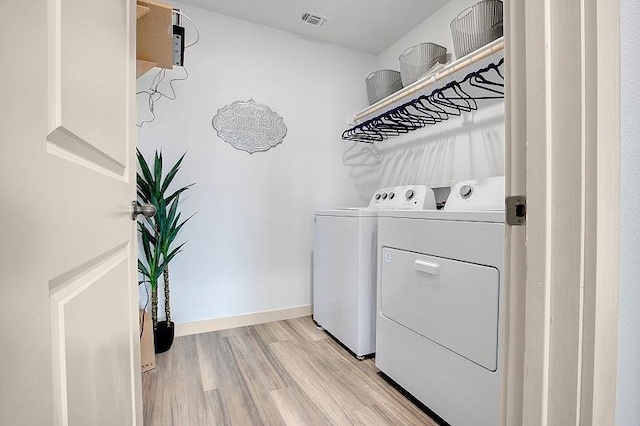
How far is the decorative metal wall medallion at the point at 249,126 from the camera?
2293 millimetres

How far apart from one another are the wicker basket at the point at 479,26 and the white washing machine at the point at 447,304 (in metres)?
0.74

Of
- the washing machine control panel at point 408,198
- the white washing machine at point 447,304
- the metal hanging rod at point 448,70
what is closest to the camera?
the white washing machine at point 447,304

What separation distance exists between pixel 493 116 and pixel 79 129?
80.5 inches

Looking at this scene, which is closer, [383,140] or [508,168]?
[508,168]

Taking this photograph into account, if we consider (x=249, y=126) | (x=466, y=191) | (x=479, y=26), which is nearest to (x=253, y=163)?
(x=249, y=126)

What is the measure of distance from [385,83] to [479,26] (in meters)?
0.88

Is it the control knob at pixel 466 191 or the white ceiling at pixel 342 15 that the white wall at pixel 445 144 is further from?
the control knob at pixel 466 191

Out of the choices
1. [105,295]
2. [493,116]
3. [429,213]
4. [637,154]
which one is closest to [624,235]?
[637,154]

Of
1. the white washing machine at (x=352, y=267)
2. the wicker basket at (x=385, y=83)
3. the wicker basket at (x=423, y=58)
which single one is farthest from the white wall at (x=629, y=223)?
the wicker basket at (x=385, y=83)

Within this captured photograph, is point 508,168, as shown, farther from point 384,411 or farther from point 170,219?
point 170,219

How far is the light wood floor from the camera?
1.33 metres

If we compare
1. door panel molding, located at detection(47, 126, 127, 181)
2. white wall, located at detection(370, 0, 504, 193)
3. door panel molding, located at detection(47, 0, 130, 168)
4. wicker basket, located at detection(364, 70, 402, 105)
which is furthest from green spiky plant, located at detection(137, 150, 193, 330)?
white wall, located at detection(370, 0, 504, 193)

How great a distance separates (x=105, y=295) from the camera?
610 mm

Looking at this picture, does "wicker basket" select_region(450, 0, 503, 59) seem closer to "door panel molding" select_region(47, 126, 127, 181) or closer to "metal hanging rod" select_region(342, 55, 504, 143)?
"metal hanging rod" select_region(342, 55, 504, 143)
